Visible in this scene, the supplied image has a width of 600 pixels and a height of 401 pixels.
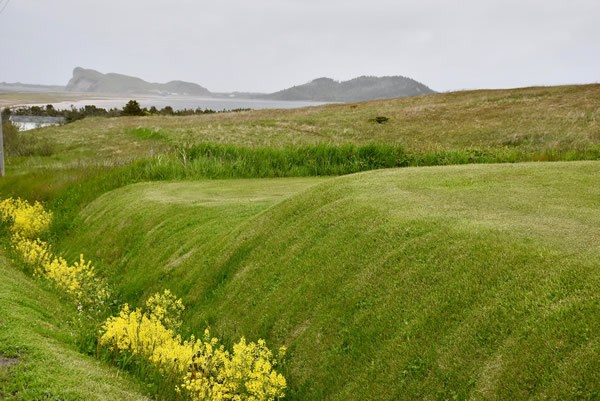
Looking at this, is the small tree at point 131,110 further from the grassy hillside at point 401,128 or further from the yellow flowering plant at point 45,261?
the yellow flowering plant at point 45,261

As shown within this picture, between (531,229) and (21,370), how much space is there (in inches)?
321

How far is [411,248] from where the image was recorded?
33.3 ft

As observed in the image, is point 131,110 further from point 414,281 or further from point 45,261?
point 414,281

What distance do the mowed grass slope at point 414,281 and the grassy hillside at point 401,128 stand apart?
650 inches

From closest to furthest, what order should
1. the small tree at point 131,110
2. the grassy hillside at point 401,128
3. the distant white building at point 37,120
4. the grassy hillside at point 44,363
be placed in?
the grassy hillside at point 44,363, the grassy hillside at point 401,128, the distant white building at point 37,120, the small tree at point 131,110

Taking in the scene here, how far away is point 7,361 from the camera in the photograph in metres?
8.92

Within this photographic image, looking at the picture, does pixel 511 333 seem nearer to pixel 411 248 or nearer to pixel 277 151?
pixel 411 248

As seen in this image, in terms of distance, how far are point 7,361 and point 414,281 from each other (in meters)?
6.44

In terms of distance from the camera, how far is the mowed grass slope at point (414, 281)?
698 cm

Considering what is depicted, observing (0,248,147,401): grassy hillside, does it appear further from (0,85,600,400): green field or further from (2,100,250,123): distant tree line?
(2,100,250,123): distant tree line

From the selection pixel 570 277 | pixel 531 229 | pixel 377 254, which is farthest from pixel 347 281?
pixel 570 277

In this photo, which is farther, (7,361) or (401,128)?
(401,128)

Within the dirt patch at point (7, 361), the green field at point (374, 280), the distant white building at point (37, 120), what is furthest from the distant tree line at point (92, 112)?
the dirt patch at point (7, 361)

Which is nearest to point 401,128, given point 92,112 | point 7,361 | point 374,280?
point 374,280
